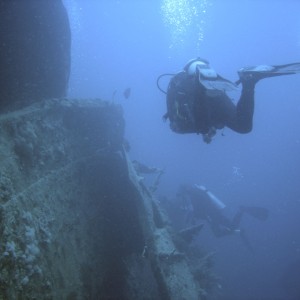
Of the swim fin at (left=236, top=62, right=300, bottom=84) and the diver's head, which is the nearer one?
the swim fin at (left=236, top=62, right=300, bottom=84)

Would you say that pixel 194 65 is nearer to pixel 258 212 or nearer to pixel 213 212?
pixel 213 212

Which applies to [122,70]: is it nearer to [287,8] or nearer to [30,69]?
[287,8]

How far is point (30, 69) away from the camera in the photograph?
5125 millimetres

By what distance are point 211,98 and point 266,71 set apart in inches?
26.1

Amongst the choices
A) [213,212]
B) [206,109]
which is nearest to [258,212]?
[213,212]

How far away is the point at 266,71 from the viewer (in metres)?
3.48

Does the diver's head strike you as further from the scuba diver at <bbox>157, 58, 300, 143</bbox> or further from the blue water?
the blue water

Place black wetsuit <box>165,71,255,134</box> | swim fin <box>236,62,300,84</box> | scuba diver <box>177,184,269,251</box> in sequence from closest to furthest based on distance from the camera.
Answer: swim fin <box>236,62,300,84</box> < black wetsuit <box>165,71,255,134</box> < scuba diver <box>177,184,269,251</box>

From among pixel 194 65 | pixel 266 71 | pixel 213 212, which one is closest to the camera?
pixel 266 71

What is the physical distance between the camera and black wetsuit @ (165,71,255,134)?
3.74 m

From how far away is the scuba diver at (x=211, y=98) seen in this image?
3.59 metres

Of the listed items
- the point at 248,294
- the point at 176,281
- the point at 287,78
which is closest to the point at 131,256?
the point at 176,281

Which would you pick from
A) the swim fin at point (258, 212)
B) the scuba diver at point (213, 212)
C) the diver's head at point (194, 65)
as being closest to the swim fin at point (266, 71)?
the diver's head at point (194, 65)

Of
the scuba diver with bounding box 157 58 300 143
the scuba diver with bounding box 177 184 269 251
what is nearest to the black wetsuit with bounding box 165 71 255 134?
the scuba diver with bounding box 157 58 300 143
